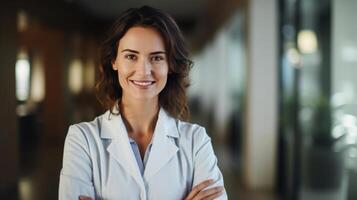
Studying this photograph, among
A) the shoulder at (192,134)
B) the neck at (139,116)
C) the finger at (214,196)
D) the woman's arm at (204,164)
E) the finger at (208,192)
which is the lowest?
the finger at (214,196)

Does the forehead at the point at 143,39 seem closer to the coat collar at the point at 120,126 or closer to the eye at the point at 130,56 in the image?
the eye at the point at 130,56

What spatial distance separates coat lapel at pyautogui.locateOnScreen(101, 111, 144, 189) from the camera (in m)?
1.34

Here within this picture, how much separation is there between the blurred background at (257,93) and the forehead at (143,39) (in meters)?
2.06

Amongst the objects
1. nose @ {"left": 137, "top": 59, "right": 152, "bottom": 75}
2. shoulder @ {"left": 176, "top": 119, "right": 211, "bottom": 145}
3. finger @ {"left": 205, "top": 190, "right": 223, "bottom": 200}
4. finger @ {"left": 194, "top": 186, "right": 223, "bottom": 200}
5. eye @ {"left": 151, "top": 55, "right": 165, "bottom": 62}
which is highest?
eye @ {"left": 151, "top": 55, "right": 165, "bottom": 62}

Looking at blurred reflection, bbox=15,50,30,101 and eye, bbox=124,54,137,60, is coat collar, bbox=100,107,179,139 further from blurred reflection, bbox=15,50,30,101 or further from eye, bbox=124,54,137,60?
blurred reflection, bbox=15,50,30,101

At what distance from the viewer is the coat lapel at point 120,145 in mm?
1343

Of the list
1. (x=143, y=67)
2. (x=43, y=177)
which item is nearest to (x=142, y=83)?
(x=143, y=67)

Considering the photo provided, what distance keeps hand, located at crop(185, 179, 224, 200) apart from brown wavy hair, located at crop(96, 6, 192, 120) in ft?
0.88

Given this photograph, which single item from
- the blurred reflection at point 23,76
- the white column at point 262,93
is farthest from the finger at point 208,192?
the white column at point 262,93

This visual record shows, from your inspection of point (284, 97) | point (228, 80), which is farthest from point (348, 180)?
point (228, 80)

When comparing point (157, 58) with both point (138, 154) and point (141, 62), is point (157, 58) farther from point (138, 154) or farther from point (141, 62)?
point (138, 154)

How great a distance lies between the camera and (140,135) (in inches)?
57.3

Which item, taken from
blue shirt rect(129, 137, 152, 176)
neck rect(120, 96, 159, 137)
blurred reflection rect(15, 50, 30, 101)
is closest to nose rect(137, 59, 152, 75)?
neck rect(120, 96, 159, 137)

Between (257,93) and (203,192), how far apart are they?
4102mm
